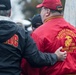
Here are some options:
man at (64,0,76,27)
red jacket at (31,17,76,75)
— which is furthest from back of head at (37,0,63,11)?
man at (64,0,76,27)

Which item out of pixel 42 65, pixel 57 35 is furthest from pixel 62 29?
pixel 42 65

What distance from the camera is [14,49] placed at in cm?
482

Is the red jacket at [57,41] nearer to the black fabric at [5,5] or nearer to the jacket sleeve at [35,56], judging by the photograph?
the jacket sleeve at [35,56]

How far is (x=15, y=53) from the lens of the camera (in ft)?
15.9

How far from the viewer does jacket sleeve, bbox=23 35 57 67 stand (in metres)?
4.90

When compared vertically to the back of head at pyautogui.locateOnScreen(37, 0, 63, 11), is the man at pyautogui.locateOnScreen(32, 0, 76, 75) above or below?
below

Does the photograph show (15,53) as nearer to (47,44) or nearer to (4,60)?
(4,60)

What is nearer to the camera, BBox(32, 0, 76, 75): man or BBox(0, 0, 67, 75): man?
BBox(0, 0, 67, 75): man

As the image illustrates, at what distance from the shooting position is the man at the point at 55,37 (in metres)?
5.18

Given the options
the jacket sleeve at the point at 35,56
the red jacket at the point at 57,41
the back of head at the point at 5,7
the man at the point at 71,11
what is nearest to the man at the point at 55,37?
the red jacket at the point at 57,41

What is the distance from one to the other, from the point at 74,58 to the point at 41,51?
1.60 feet

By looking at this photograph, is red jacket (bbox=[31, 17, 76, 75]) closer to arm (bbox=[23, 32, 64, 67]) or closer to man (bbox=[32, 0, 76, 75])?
man (bbox=[32, 0, 76, 75])

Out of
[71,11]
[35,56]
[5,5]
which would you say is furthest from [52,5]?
[71,11]

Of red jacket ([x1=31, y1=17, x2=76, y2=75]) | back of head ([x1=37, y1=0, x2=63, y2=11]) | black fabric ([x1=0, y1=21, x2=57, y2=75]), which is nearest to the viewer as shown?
black fabric ([x1=0, y1=21, x2=57, y2=75])
